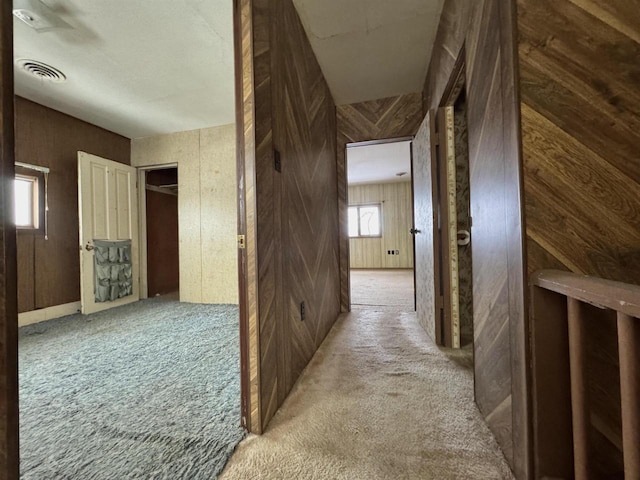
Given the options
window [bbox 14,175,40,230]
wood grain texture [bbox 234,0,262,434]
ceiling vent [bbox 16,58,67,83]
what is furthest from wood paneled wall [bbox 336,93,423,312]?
window [bbox 14,175,40,230]

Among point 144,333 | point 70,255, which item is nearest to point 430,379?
point 144,333

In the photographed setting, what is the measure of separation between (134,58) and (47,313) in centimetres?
301

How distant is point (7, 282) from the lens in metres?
0.55

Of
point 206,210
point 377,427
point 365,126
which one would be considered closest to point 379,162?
point 365,126

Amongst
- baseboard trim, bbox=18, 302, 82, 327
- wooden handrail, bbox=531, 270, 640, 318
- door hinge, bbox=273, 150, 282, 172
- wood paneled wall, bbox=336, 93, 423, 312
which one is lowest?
baseboard trim, bbox=18, 302, 82, 327

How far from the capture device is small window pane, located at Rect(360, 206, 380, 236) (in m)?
7.60

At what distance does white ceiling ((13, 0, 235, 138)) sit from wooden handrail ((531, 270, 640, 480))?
250cm

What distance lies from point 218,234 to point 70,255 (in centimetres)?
181

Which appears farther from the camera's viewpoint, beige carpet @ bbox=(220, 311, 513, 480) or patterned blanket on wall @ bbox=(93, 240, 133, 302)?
patterned blanket on wall @ bbox=(93, 240, 133, 302)

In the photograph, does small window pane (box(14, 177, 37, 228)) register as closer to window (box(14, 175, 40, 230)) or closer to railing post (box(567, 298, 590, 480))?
window (box(14, 175, 40, 230))

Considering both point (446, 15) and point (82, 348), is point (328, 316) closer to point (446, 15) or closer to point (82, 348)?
point (82, 348)

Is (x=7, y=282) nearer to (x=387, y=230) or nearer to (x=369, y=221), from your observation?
(x=387, y=230)

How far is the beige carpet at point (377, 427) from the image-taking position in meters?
0.98

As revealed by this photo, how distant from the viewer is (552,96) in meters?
0.83
